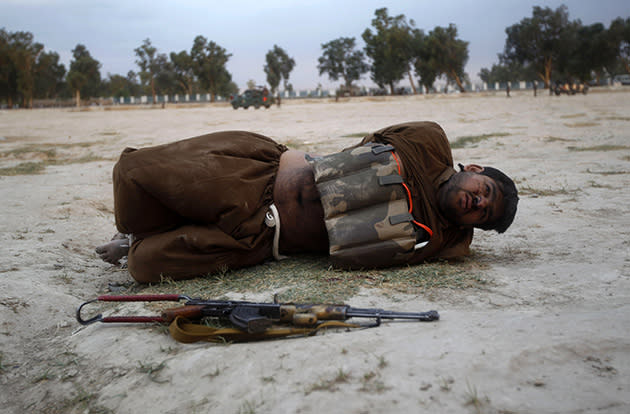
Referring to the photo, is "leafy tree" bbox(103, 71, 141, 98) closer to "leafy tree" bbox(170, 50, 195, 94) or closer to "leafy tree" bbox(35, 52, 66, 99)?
"leafy tree" bbox(35, 52, 66, 99)

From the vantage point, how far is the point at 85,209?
4.79 m

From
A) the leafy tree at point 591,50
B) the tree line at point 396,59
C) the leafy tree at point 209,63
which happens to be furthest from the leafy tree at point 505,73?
the leafy tree at point 209,63

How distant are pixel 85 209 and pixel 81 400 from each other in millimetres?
3399

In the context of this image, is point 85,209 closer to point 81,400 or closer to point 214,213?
point 214,213

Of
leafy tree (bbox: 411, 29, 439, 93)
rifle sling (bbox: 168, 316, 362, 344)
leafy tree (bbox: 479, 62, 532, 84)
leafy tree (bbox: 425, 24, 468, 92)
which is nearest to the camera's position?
rifle sling (bbox: 168, 316, 362, 344)

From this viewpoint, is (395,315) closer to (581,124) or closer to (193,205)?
(193,205)

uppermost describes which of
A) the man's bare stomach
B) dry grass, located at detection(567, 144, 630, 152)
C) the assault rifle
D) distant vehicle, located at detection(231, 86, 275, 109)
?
distant vehicle, located at detection(231, 86, 275, 109)

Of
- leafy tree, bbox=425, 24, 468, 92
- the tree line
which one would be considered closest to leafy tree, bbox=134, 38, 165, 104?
the tree line

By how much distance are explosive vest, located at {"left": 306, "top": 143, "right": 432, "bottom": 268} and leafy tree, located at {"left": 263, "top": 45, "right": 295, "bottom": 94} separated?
7167 cm

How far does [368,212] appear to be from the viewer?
9.00 ft

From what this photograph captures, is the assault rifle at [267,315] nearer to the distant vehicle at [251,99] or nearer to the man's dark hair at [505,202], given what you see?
the man's dark hair at [505,202]

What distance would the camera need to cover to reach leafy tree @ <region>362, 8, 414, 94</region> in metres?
49.8

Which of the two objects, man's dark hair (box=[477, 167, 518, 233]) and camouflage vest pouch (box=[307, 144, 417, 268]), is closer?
camouflage vest pouch (box=[307, 144, 417, 268])

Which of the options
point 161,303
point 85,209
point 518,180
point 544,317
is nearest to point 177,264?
Result: point 161,303
